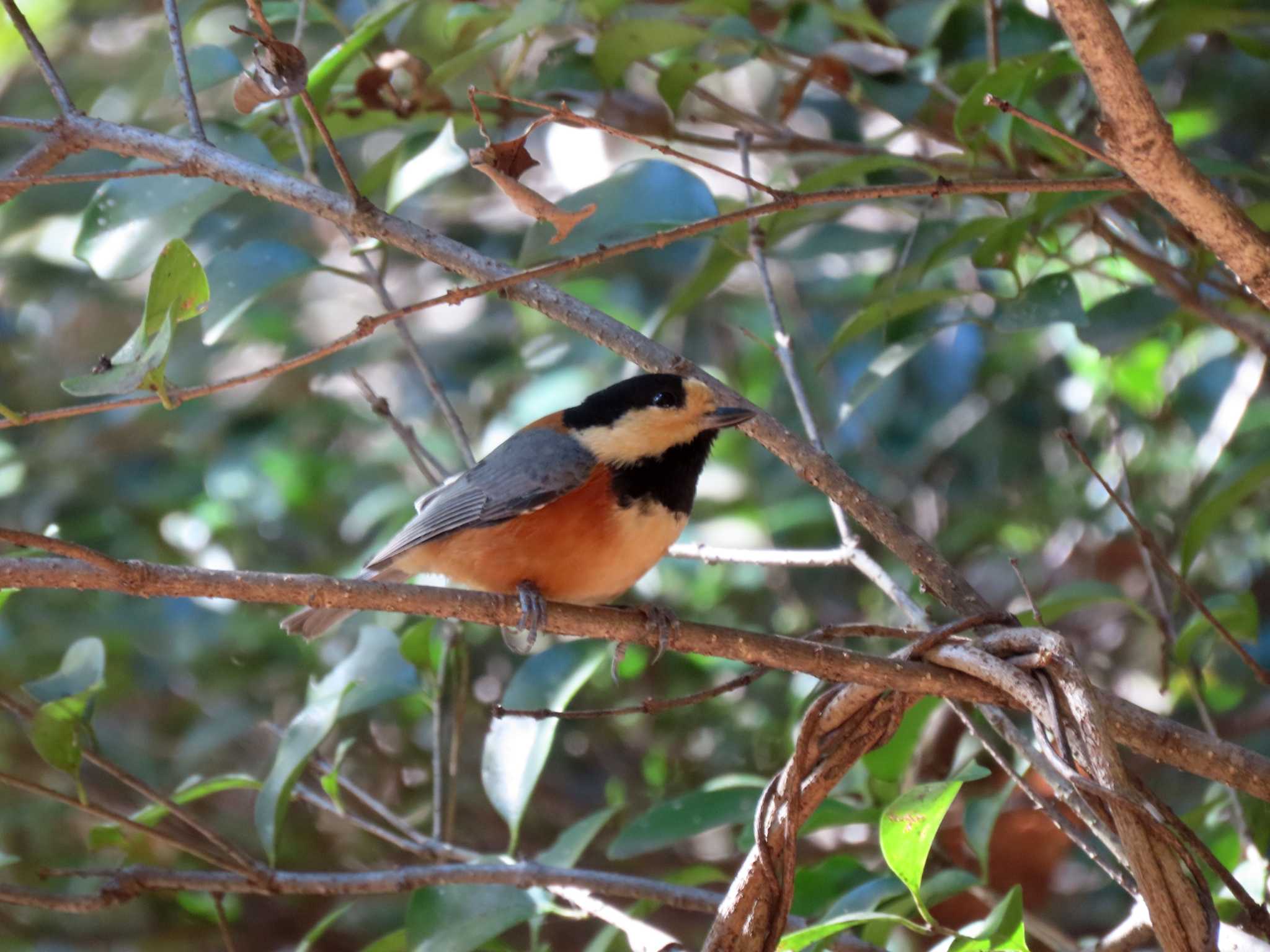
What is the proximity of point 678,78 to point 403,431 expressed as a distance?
117cm

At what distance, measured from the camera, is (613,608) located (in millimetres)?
2836

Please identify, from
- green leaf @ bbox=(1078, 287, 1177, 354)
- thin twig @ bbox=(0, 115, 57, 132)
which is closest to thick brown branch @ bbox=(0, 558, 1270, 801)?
thin twig @ bbox=(0, 115, 57, 132)

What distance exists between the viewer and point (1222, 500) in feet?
10.0

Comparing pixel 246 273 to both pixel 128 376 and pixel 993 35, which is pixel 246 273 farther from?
pixel 993 35

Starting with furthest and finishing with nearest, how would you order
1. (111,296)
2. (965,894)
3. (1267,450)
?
(111,296)
(965,894)
(1267,450)

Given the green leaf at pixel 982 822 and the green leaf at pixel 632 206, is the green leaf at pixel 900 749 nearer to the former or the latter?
the green leaf at pixel 982 822

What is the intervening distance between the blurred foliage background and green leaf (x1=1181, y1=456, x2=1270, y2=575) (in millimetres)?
25

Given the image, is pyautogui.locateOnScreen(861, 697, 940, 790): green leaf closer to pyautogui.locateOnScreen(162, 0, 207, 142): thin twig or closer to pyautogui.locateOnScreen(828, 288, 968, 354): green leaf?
pyautogui.locateOnScreen(828, 288, 968, 354): green leaf

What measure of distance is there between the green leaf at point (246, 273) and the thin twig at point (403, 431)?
13.4 inches

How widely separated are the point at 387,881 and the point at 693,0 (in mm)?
2458

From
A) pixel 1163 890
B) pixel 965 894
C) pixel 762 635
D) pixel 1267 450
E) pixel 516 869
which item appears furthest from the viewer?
pixel 965 894

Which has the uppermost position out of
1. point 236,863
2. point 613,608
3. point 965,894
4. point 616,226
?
point 616,226

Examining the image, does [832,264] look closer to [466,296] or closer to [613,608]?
[613,608]

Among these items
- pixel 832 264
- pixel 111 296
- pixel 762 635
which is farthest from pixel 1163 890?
pixel 111 296
